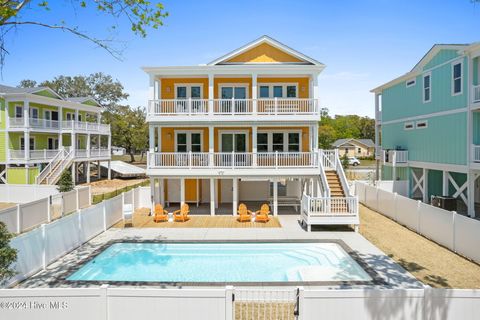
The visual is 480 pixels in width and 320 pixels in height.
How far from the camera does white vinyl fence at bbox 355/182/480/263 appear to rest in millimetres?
10867

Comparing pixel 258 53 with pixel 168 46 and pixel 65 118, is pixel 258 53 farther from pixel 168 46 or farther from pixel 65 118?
pixel 65 118

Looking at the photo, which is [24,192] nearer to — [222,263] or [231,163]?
[231,163]

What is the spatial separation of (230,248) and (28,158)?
22.8 m

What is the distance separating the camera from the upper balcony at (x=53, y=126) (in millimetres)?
28016

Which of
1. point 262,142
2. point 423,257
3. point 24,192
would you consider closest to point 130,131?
point 24,192

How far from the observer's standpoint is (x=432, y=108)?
20.8m

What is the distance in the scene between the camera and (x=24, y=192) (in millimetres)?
21891

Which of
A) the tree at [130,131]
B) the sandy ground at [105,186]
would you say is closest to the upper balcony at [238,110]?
the sandy ground at [105,186]

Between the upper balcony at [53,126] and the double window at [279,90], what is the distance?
20.7 m

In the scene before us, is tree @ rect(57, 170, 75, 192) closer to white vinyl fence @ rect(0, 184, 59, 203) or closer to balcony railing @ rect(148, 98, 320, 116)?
white vinyl fence @ rect(0, 184, 59, 203)

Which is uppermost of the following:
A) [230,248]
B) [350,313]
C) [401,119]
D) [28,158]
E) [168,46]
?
[168,46]

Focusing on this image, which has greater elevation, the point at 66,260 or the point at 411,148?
the point at 411,148

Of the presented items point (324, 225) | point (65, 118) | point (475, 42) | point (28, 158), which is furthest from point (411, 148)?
point (65, 118)

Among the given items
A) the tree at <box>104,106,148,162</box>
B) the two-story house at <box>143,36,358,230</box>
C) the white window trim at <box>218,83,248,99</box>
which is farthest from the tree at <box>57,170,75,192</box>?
the tree at <box>104,106,148,162</box>
